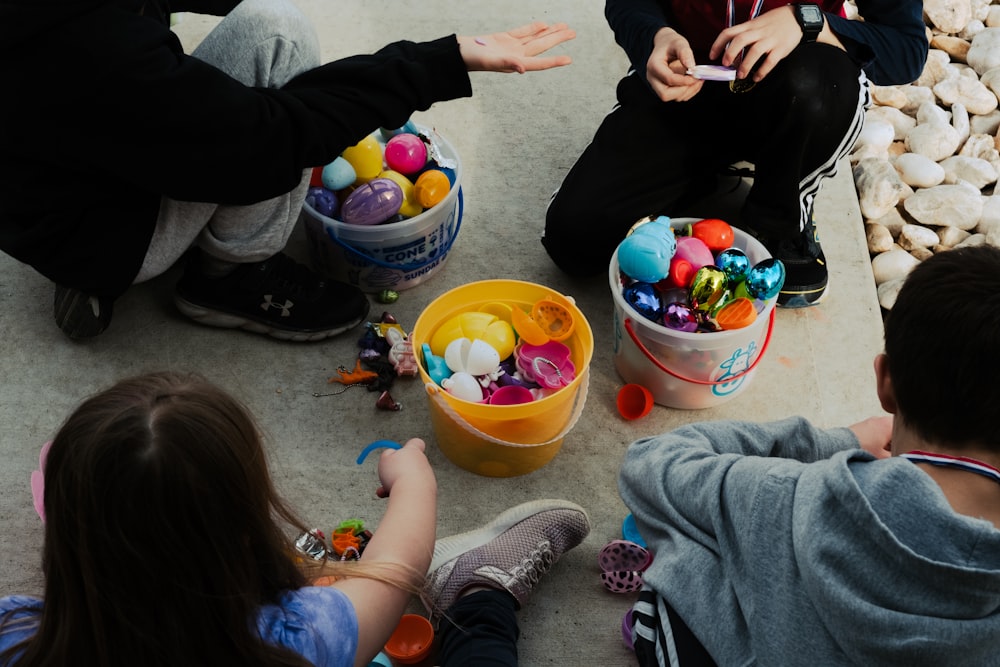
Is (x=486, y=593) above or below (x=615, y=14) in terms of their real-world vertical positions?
below

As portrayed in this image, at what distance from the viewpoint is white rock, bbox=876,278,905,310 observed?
2.08 metres

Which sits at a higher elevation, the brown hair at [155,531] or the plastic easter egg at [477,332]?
the brown hair at [155,531]

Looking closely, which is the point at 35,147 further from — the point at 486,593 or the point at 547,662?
the point at 547,662

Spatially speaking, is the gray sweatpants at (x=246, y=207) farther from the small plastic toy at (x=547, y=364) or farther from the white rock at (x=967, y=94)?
the white rock at (x=967, y=94)

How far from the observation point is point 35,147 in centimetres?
152

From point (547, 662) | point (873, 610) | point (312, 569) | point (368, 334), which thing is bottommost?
point (547, 662)

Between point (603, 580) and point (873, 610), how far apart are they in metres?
0.69

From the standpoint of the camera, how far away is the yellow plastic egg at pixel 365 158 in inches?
74.7

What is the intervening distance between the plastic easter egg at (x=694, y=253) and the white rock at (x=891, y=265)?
1.95 feet

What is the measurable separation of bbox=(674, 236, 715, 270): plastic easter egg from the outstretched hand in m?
0.41

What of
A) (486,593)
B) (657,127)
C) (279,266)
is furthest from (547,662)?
(657,127)

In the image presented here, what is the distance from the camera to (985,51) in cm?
264

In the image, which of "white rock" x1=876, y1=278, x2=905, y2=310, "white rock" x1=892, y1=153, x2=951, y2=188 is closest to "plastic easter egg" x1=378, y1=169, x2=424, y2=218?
"white rock" x1=876, y1=278, x2=905, y2=310

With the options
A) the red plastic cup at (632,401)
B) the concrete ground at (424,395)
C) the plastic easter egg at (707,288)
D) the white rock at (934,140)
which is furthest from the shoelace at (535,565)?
the white rock at (934,140)
